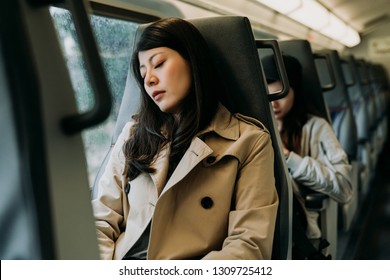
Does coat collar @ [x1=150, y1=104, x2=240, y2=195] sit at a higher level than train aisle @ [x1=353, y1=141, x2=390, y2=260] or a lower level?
higher

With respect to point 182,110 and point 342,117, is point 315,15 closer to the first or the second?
point 342,117

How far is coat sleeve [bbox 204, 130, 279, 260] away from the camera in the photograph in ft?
3.32

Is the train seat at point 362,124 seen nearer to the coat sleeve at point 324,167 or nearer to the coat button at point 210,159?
the coat sleeve at point 324,167

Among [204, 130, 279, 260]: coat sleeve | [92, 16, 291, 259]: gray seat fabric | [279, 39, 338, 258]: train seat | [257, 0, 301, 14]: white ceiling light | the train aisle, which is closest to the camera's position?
[204, 130, 279, 260]: coat sleeve

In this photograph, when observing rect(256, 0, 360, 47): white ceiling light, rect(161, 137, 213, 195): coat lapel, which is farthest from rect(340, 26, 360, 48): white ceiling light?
rect(161, 137, 213, 195): coat lapel

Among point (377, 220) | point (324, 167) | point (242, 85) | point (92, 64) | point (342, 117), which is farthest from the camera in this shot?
point (377, 220)

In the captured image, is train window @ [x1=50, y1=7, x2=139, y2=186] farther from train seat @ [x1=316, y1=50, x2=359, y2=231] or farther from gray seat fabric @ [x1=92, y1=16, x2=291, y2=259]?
train seat @ [x1=316, y1=50, x2=359, y2=231]

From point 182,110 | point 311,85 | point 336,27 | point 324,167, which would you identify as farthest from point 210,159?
point 336,27

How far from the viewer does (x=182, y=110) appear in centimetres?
111

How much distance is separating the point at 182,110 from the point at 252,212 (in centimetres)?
29

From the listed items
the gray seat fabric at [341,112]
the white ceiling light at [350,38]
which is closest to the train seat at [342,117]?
the gray seat fabric at [341,112]

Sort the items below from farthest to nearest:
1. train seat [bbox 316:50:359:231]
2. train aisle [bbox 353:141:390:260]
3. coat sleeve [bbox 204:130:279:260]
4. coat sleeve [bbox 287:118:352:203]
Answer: train seat [bbox 316:50:359:231]
train aisle [bbox 353:141:390:260]
coat sleeve [bbox 287:118:352:203]
coat sleeve [bbox 204:130:279:260]

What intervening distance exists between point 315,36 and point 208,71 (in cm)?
160
